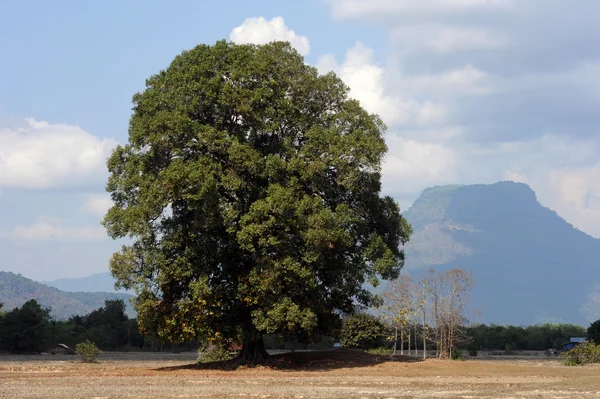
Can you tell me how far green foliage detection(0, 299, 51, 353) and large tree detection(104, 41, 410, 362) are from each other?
101 ft

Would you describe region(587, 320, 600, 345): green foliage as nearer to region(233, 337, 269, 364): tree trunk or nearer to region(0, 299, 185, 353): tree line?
region(233, 337, 269, 364): tree trunk

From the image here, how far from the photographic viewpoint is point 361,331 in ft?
182

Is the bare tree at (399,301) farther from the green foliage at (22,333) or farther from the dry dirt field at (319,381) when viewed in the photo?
the green foliage at (22,333)

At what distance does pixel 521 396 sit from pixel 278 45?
21.7m

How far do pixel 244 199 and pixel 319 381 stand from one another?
31.5 feet

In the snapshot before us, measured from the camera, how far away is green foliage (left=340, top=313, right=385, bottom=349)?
55.2 meters

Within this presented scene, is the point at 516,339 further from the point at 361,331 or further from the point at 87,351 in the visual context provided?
the point at 87,351

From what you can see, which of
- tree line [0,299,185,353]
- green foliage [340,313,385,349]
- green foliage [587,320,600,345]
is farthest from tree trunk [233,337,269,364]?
green foliage [587,320,600,345]

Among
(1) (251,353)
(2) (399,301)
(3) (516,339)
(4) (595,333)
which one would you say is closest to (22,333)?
(1) (251,353)

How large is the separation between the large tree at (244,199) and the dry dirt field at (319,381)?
229 centimetres

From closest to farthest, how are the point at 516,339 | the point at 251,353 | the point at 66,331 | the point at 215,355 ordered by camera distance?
the point at 251,353
the point at 215,355
the point at 66,331
the point at 516,339

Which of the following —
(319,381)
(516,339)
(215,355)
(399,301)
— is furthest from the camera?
(516,339)

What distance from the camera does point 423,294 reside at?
52.2 m

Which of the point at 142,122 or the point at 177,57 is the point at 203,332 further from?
the point at 177,57
